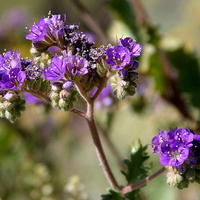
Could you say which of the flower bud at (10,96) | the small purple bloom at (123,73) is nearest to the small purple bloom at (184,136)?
the small purple bloom at (123,73)

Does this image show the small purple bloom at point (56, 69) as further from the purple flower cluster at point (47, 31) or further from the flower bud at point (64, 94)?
the purple flower cluster at point (47, 31)

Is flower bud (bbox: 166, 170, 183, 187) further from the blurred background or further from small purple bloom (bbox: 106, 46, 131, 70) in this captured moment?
the blurred background

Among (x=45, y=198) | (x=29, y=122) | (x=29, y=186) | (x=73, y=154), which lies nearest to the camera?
(x=45, y=198)

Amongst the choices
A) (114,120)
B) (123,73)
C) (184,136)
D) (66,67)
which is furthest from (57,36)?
(114,120)

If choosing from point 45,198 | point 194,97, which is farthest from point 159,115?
point 45,198

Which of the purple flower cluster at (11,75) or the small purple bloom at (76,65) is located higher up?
the purple flower cluster at (11,75)

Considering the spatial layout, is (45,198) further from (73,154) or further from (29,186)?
(73,154)
